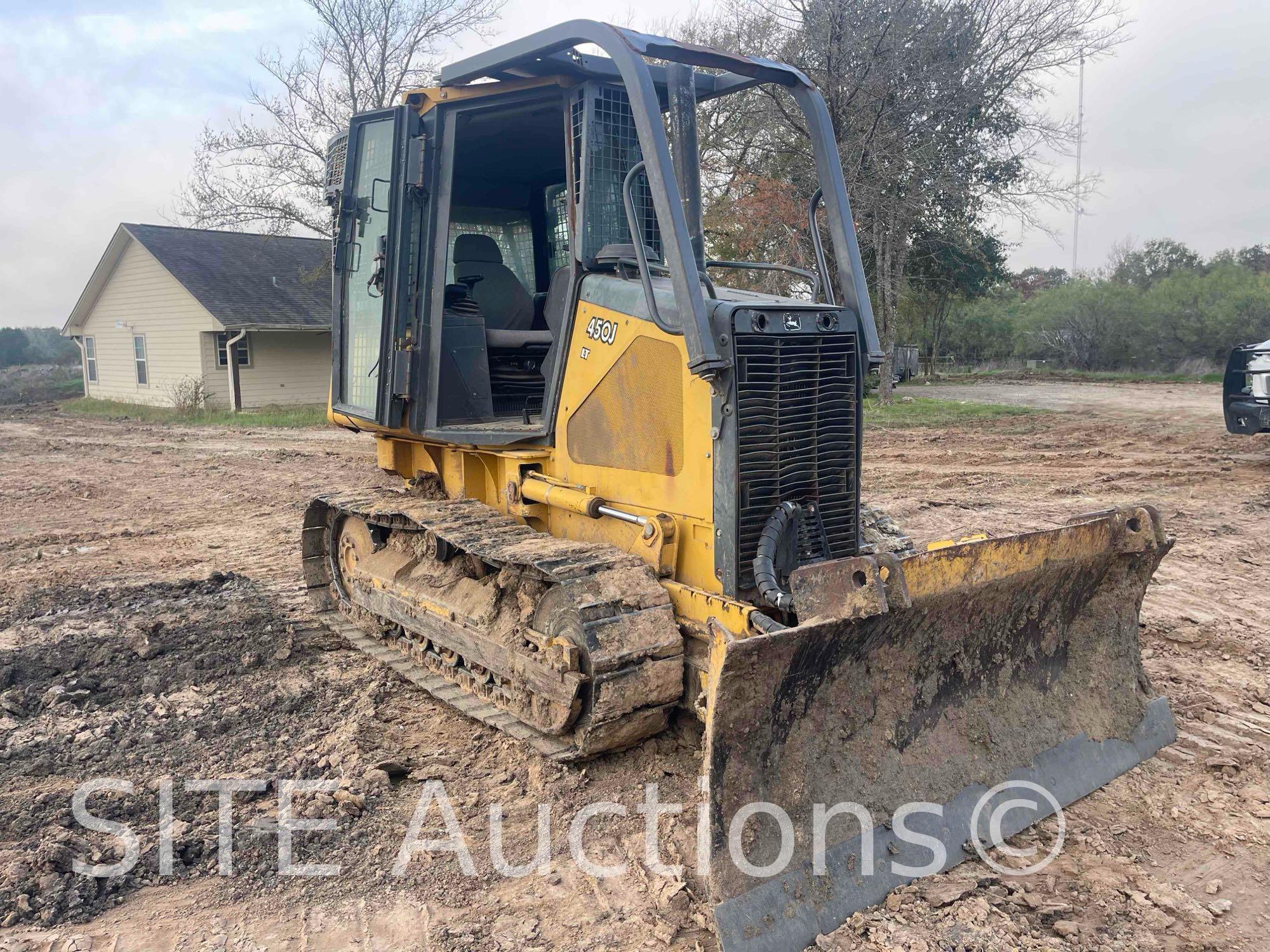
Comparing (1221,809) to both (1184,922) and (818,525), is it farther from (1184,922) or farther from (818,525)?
(818,525)

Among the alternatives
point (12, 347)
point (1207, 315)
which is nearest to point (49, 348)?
point (12, 347)

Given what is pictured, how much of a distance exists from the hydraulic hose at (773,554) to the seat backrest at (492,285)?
250cm

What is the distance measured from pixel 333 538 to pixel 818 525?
3555mm

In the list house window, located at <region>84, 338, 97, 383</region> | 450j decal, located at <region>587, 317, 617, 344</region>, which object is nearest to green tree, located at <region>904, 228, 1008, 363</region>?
450j decal, located at <region>587, 317, 617, 344</region>

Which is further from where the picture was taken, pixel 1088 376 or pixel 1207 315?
pixel 1088 376

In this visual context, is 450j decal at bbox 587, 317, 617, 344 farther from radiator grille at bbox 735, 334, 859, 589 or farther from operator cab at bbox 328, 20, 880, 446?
radiator grille at bbox 735, 334, 859, 589

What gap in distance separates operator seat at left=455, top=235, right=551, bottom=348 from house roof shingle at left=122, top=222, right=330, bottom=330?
18.3 m

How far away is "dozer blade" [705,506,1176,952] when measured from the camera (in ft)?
10.1

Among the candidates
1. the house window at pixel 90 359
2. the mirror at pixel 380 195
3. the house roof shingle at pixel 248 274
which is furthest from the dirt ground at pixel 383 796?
the house window at pixel 90 359

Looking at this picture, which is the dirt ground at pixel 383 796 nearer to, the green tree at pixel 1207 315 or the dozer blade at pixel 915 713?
the dozer blade at pixel 915 713

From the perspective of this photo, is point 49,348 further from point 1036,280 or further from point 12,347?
point 1036,280

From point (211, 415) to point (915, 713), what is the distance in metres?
21.4

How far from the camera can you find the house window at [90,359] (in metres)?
28.4

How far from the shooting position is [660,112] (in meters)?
3.77
